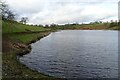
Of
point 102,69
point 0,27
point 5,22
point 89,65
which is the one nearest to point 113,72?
point 102,69

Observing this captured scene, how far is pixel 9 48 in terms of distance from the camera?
48938 millimetres

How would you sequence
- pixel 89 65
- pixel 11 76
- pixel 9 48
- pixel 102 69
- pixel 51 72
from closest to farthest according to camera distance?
pixel 11 76 < pixel 51 72 < pixel 102 69 < pixel 89 65 < pixel 9 48

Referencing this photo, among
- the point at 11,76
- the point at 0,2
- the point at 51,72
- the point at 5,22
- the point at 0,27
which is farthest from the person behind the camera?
the point at 5,22

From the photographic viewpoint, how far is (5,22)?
306 feet

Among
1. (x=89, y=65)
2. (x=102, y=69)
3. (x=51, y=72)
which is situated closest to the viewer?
(x=51, y=72)

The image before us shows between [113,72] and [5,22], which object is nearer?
[113,72]

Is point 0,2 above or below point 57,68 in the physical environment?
above

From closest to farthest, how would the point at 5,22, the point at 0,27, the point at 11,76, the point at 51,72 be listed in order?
the point at 11,76, the point at 51,72, the point at 0,27, the point at 5,22

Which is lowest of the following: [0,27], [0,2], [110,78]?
[110,78]

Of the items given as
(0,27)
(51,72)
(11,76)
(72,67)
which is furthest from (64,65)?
(0,27)

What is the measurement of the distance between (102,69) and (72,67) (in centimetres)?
492

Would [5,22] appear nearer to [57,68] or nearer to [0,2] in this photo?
[0,2]

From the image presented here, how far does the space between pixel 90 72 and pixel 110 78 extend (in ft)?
13.2

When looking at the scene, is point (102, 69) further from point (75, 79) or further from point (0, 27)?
point (0, 27)
